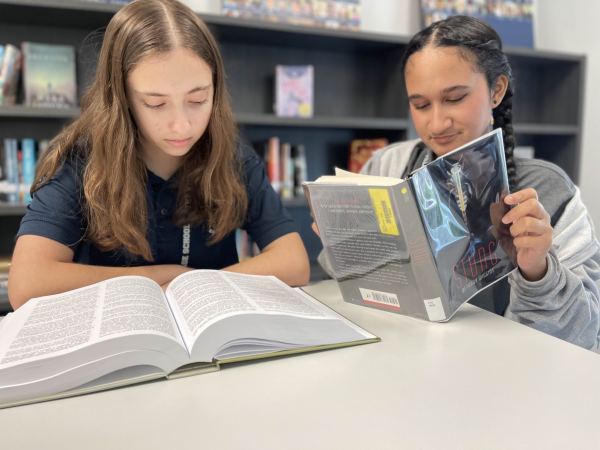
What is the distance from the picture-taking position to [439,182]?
65 centimetres

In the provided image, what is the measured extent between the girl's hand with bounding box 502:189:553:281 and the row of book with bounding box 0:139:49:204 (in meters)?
1.71

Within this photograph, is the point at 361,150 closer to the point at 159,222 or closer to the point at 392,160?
the point at 392,160

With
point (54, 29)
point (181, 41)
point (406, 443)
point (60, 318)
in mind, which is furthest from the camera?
point (54, 29)

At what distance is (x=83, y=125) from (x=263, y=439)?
0.83 m

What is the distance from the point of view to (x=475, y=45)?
0.92 m

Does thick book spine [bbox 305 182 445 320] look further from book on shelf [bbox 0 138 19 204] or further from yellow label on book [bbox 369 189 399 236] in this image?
book on shelf [bbox 0 138 19 204]

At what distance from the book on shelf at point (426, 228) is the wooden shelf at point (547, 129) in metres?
1.89

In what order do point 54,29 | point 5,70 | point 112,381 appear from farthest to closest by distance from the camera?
point 54,29 < point 5,70 < point 112,381

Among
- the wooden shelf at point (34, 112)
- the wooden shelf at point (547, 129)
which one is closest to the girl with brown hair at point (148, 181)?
the wooden shelf at point (34, 112)

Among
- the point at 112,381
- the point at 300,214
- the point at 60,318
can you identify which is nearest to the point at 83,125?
the point at 60,318

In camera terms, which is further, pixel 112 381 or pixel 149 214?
pixel 149 214

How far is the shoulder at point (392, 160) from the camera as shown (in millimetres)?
1179

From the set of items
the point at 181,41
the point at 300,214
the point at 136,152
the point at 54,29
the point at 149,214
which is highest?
the point at 54,29

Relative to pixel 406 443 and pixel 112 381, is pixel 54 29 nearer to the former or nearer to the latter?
pixel 112 381
